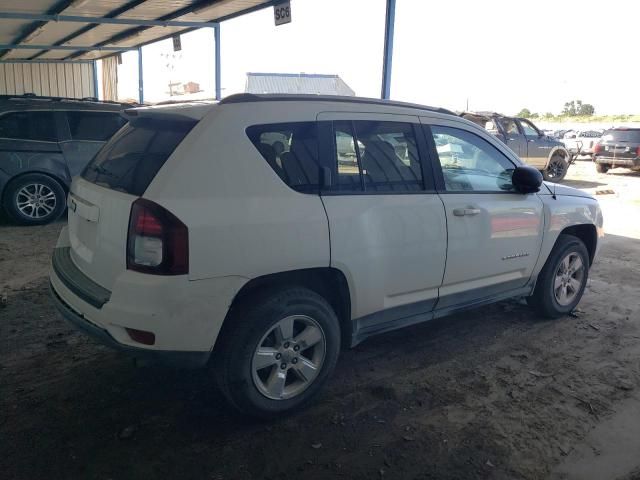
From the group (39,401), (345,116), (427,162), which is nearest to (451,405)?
(427,162)

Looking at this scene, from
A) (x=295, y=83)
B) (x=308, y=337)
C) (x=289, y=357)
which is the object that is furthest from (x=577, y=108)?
(x=289, y=357)

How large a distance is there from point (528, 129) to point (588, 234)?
11.6 m

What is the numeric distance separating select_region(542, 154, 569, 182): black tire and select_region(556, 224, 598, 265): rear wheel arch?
11.7 m

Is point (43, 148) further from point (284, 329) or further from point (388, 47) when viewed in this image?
point (284, 329)

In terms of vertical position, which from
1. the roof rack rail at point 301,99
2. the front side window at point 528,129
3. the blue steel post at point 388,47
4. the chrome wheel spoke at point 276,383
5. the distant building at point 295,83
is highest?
the distant building at point 295,83

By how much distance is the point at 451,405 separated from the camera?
341 centimetres

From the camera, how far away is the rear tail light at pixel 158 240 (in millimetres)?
2635

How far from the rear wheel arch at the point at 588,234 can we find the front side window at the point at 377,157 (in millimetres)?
2111

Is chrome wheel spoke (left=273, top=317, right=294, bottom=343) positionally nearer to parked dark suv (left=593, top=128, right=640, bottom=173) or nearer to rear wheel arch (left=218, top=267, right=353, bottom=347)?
rear wheel arch (left=218, top=267, right=353, bottom=347)

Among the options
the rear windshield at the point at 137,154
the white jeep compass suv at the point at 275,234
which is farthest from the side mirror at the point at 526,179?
the rear windshield at the point at 137,154

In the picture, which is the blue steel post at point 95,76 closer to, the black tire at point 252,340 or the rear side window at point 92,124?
the rear side window at point 92,124

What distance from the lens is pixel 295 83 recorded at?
69.5 ft

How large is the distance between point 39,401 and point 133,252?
1336mm

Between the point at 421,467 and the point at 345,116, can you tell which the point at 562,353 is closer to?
the point at 421,467
